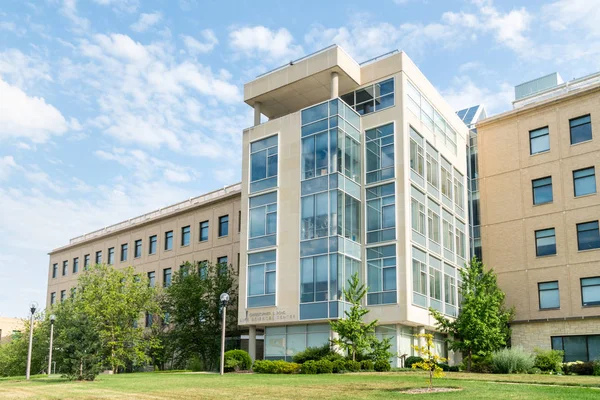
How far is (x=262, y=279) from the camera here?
40.1 metres

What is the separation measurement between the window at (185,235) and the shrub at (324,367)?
29.4 meters

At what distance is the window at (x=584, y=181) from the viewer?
41.7m

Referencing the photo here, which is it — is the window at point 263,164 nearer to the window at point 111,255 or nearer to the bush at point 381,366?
the bush at point 381,366

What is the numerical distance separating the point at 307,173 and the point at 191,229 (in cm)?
2152

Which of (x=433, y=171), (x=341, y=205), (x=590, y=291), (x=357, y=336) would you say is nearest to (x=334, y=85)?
(x=341, y=205)

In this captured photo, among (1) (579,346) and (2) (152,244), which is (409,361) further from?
(2) (152,244)

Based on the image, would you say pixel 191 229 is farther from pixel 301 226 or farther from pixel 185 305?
pixel 301 226

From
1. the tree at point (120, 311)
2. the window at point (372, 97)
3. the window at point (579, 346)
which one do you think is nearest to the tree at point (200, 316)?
the tree at point (120, 311)

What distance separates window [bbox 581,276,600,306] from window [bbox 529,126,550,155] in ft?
29.9

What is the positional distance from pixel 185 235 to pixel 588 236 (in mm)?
33174

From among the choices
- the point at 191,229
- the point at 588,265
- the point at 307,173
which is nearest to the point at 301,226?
the point at 307,173

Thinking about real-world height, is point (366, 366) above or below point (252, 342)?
below

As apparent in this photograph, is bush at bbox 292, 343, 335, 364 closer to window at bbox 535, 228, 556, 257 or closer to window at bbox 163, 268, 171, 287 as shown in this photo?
window at bbox 535, 228, 556, 257

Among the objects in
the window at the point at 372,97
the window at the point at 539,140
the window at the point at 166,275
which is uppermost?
the window at the point at 372,97
